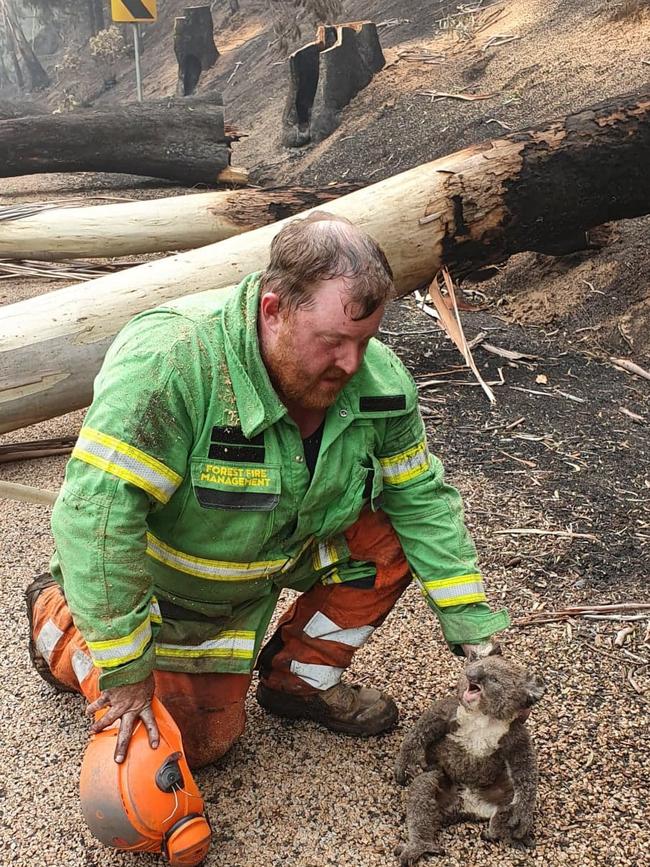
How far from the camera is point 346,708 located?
289cm

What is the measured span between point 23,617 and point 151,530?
4.50 ft

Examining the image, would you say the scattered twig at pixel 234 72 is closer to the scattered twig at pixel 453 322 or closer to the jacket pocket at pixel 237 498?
the scattered twig at pixel 453 322

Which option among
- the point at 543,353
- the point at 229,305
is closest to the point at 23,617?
the point at 229,305

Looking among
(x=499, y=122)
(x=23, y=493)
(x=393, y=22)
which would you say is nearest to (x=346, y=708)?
(x=23, y=493)

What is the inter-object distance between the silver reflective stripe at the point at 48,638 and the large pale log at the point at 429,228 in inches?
76.7

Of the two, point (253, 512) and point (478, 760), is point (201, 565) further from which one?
point (478, 760)

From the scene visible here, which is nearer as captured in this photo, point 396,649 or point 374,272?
point 374,272

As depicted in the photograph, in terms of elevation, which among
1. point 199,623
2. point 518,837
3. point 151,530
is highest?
point 151,530

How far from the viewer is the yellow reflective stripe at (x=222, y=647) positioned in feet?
8.83

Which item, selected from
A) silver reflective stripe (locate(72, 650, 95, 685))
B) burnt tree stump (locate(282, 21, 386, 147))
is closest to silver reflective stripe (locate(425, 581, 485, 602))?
silver reflective stripe (locate(72, 650, 95, 685))

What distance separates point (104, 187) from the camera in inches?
492

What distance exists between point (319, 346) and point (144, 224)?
210 inches

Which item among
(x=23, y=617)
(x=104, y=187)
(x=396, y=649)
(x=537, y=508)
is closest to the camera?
(x=396, y=649)

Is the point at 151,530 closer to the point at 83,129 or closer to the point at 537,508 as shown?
the point at 537,508
